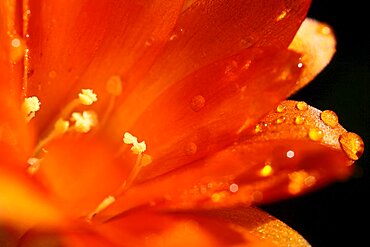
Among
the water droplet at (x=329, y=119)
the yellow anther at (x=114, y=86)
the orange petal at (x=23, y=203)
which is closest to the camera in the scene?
the orange petal at (x=23, y=203)

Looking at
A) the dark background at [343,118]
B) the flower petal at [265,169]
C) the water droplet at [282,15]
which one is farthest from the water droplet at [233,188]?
the dark background at [343,118]

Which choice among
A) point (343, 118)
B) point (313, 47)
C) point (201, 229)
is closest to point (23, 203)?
point (201, 229)

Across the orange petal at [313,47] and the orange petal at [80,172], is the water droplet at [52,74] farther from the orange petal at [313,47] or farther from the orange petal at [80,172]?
the orange petal at [313,47]

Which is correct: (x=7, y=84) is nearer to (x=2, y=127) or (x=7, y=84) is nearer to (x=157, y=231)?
(x=2, y=127)

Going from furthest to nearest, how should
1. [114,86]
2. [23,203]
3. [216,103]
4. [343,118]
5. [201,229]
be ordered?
[343,118]
[114,86]
[216,103]
[201,229]
[23,203]

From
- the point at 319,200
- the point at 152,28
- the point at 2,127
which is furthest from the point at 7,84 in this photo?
the point at 319,200

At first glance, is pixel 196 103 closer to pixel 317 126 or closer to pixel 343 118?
pixel 317 126

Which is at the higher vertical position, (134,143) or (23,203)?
(134,143)
